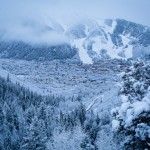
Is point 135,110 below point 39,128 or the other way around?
the other way around

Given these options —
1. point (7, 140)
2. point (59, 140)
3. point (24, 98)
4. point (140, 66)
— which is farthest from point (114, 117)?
point (24, 98)

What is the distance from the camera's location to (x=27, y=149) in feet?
174

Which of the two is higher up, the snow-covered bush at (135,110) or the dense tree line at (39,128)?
the snow-covered bush at (135,110)

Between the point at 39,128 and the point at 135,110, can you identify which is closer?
the point at 135,110

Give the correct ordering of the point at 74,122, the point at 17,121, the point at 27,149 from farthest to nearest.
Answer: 1. the point at 74,122
2. the point at 17,121
3. the point at 27,149

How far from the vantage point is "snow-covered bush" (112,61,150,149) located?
577 inches

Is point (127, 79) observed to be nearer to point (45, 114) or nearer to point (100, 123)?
point (100, 123)

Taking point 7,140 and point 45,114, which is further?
point 45,114

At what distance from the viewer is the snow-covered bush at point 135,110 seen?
14656 mm

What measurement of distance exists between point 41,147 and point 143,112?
1638 inches

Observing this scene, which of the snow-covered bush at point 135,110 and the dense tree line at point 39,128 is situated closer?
the snow-covered bush at point 135,110

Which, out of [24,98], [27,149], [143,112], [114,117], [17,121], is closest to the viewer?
[143,112]

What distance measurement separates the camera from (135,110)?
14281 millimetres

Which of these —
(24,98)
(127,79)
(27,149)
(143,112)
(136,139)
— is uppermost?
(127,79)
